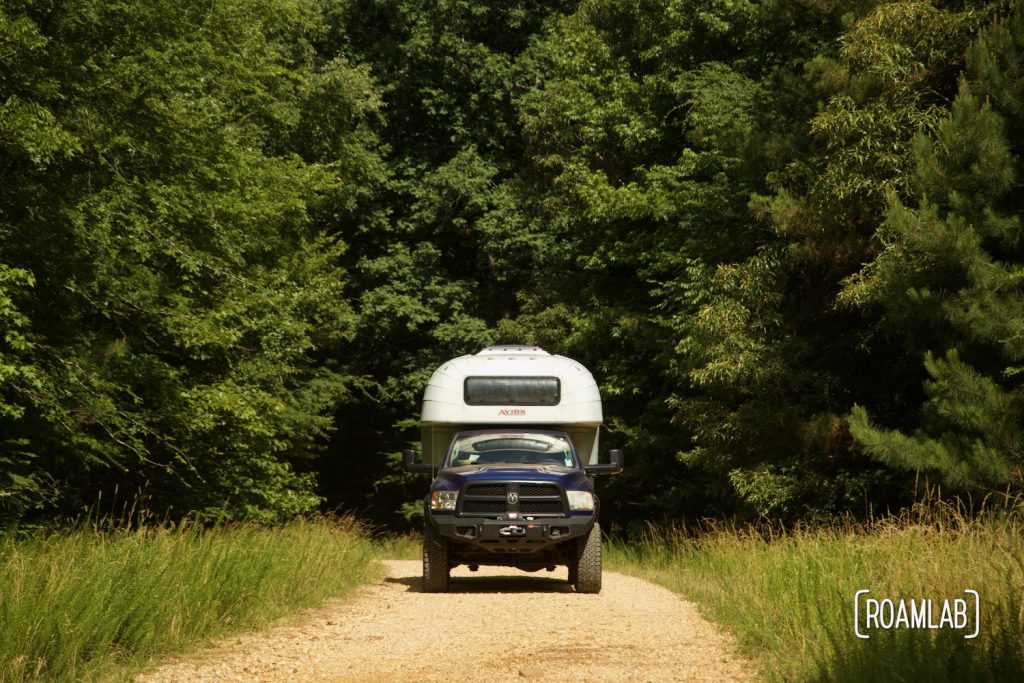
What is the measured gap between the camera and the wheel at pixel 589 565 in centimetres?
1390

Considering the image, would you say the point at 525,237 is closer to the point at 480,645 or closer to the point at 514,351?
the point at 514,351

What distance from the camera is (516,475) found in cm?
1389

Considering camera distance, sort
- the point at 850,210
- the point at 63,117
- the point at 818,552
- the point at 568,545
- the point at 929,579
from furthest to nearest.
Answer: the point at 850,210, the point at 63,117, the point at 568,545, the point at 818,552, the point at 929,579

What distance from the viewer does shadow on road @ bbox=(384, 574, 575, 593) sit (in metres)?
14.5

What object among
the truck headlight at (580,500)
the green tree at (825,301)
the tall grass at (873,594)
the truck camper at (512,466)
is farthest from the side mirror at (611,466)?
the green tree at (825,301)

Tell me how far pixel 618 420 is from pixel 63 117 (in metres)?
17.8

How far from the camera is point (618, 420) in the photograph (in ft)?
100

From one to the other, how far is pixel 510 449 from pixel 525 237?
781 inches

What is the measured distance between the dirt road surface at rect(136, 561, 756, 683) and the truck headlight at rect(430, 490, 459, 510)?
3.85ft

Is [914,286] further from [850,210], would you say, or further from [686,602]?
[686,602]

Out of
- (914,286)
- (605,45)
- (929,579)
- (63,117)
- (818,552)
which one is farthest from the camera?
(605,45)

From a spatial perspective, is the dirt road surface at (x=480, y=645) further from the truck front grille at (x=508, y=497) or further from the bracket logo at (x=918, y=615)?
the truck front grille at (x=508, y=497)

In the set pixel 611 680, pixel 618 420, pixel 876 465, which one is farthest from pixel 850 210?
pixel 611 680

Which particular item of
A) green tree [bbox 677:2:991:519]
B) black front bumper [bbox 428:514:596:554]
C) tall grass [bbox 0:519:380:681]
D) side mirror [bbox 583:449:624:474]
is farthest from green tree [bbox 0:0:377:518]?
green tree [bbox 677:2:991:519]
